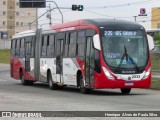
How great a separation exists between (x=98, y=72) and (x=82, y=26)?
2631 millimetres

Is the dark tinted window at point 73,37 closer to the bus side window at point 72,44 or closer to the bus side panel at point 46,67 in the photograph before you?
the bus side window at point 72,44

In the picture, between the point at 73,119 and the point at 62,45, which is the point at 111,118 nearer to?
the point at 73,119

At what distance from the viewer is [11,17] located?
479 ft

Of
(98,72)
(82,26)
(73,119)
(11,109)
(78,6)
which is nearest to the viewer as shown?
(73,119)

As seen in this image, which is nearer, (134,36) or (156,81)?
(134,36)

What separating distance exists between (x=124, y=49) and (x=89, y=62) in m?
1.59

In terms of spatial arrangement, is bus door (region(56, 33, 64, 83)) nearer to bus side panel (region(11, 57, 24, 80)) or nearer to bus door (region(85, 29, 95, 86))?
bus door (region(85, 29, 95, 86))

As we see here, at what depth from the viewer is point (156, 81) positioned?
1198 inches

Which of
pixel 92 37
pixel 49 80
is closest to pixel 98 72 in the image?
pixel 92 37

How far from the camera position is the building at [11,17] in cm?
14212

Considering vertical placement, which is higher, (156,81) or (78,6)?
(78,6)

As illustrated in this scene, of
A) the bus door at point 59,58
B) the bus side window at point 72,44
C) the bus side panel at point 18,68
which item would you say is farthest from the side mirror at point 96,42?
the bus side panel at point 18,68

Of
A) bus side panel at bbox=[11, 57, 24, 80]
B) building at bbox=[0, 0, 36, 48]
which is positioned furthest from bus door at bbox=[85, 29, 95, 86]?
building at bbox=[0, 0, 36, 48]

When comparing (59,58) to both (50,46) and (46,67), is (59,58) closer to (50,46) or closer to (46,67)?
(50,46)
